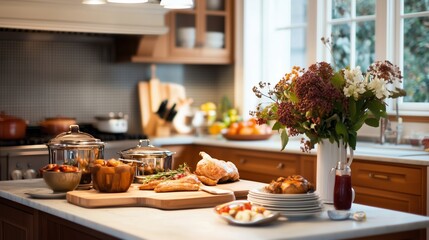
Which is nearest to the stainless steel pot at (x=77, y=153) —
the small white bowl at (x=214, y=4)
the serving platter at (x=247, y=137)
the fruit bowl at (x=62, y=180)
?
the fruit bowl at (x=62, y=180)

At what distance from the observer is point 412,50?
520cm

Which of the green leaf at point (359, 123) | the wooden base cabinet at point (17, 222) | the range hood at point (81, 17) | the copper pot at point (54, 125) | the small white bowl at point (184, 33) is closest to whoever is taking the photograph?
the green leaf at point (359, 123)

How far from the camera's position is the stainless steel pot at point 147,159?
11.1 feet

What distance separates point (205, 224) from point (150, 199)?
435mm

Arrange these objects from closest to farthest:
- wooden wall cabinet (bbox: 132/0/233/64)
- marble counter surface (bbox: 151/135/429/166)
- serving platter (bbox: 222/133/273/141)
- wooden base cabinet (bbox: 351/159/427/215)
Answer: wooden base cabinet (bbox: 351/159/427/215)
marble counter surface (bbox: 151/135/429/166)
serving platter (bbox: 222/133/273/141)
wooden wall cabinet (bbox: 132/0/233/64)

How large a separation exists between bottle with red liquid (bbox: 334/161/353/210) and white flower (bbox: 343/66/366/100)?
0.29 meters

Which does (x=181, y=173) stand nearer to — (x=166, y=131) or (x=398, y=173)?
(x=398, y=173)

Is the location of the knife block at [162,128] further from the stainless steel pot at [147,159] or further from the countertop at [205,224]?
the countertop at [205,224]

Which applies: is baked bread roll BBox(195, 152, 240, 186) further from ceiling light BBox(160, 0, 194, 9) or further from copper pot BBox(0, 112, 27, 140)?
copper pot BBox(0, 112, 27, 140)

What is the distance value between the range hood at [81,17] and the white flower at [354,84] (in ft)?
9.65

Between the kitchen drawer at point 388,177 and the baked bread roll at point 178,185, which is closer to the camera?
the baked bread roll at point 178,185

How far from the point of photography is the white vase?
3107 millimetres

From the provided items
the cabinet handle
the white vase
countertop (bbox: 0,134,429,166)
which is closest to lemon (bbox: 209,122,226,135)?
countertop (bbox: 0,134,429,166)

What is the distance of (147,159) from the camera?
3.40 meters
